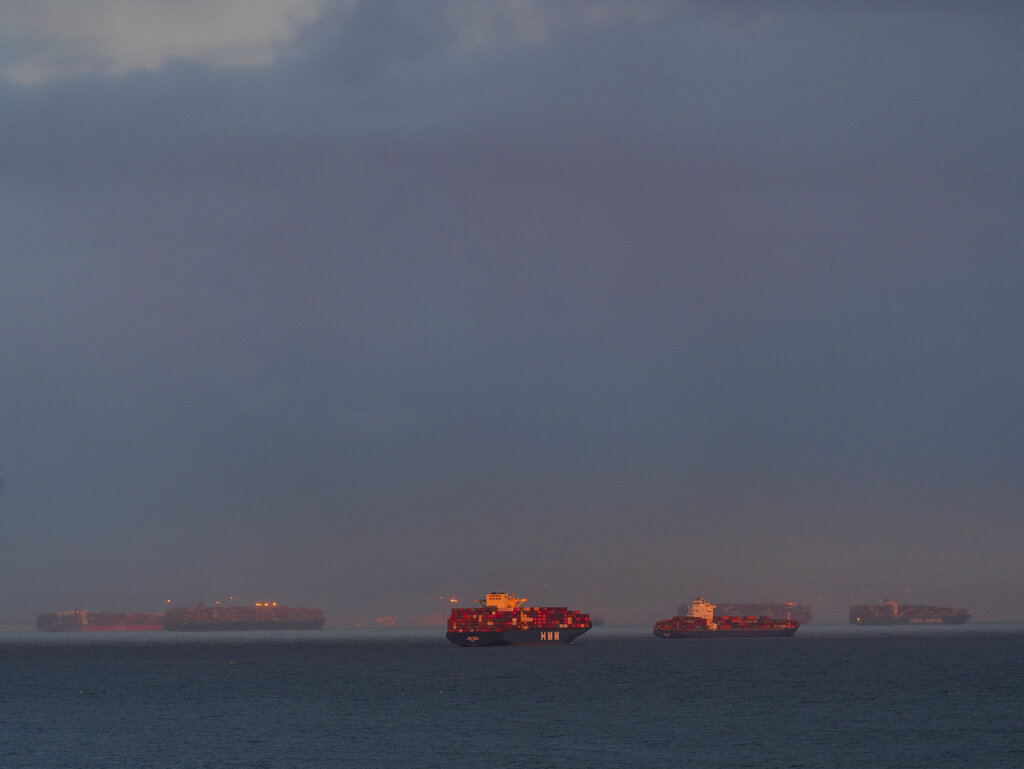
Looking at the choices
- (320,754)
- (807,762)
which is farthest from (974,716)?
(320,754)

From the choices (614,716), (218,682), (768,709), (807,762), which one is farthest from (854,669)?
(807,762)

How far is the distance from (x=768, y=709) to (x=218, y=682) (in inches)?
3246

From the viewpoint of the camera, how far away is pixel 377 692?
141000 millimetres

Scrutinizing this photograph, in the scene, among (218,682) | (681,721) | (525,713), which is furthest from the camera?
(218,682)

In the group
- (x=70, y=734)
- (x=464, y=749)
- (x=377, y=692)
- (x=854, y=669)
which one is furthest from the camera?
(x=854, y=669)

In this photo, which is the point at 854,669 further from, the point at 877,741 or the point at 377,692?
the point at 877,741

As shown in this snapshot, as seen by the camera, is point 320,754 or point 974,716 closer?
point 320,754

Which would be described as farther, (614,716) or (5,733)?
(614,716)

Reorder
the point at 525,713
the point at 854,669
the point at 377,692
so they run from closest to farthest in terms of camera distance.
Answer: the point at 525,713, the point at 377,692, the point at 854,669

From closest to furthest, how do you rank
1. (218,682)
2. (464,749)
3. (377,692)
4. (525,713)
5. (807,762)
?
1. (807,762)
2. (464,749)
3. (525,713)
4. (377,692)
5. (218,682)

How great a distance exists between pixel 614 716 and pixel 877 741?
27.0m

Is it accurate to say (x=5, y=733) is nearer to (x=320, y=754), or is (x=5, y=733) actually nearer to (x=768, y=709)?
(x=320, y=754)

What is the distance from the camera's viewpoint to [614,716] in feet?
363

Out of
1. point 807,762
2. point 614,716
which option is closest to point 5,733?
point 614,716
